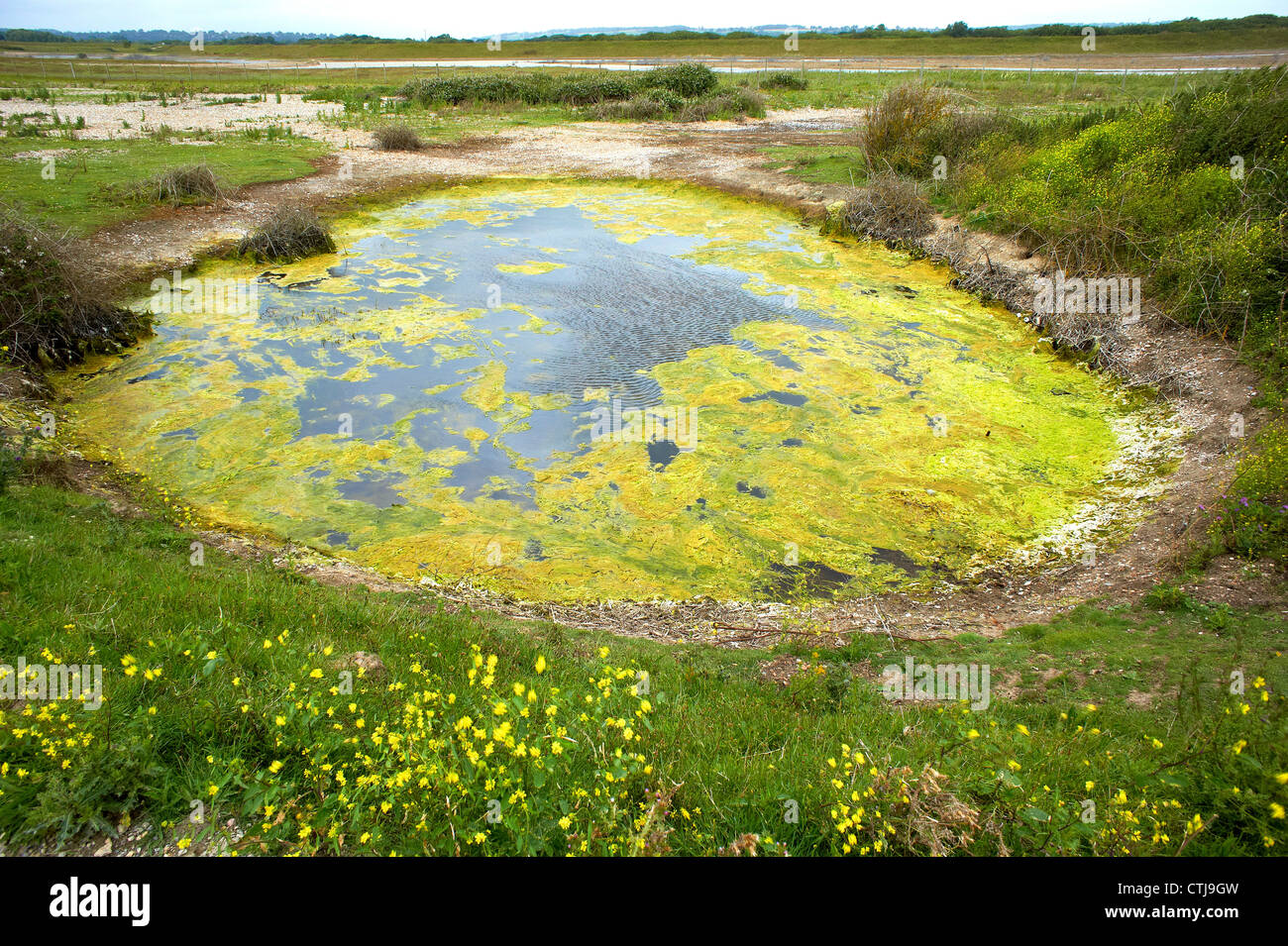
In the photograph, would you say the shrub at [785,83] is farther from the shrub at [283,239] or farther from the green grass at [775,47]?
the shrub at [283,239]

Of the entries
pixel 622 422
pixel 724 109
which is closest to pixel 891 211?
pixel 622 422

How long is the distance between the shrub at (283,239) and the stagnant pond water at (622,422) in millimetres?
472

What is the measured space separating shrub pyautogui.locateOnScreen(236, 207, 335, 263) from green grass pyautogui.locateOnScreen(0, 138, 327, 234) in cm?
264

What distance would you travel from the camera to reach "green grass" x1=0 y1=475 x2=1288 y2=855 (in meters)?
2.97

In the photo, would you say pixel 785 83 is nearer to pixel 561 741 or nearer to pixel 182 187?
pixel 182 187

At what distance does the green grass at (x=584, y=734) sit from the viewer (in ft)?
9.73

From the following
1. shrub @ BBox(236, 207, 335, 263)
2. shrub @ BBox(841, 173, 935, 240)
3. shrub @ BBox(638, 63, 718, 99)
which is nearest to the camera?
shrub @ BBox(236, 207, 335, 263)

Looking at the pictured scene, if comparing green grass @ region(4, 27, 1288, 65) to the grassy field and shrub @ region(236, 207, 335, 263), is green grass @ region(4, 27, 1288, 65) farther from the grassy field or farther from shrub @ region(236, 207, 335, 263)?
shrub @ region(236, 207, 335, 263)

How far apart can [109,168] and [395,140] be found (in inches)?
347

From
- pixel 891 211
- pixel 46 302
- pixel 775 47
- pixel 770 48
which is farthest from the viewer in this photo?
pixel 775 47

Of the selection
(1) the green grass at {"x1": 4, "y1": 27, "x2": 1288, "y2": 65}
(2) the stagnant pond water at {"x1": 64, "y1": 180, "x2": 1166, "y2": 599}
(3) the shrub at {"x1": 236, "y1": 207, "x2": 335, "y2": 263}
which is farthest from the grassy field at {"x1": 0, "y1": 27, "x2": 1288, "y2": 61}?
(2) the stagnant pond water at {"x1": 64, "y1": 180, "x2": 1166, "y2": 599}

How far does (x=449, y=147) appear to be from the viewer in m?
25.4

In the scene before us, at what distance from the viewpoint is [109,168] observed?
699 inches

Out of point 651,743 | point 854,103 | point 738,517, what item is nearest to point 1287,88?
point 738,517
